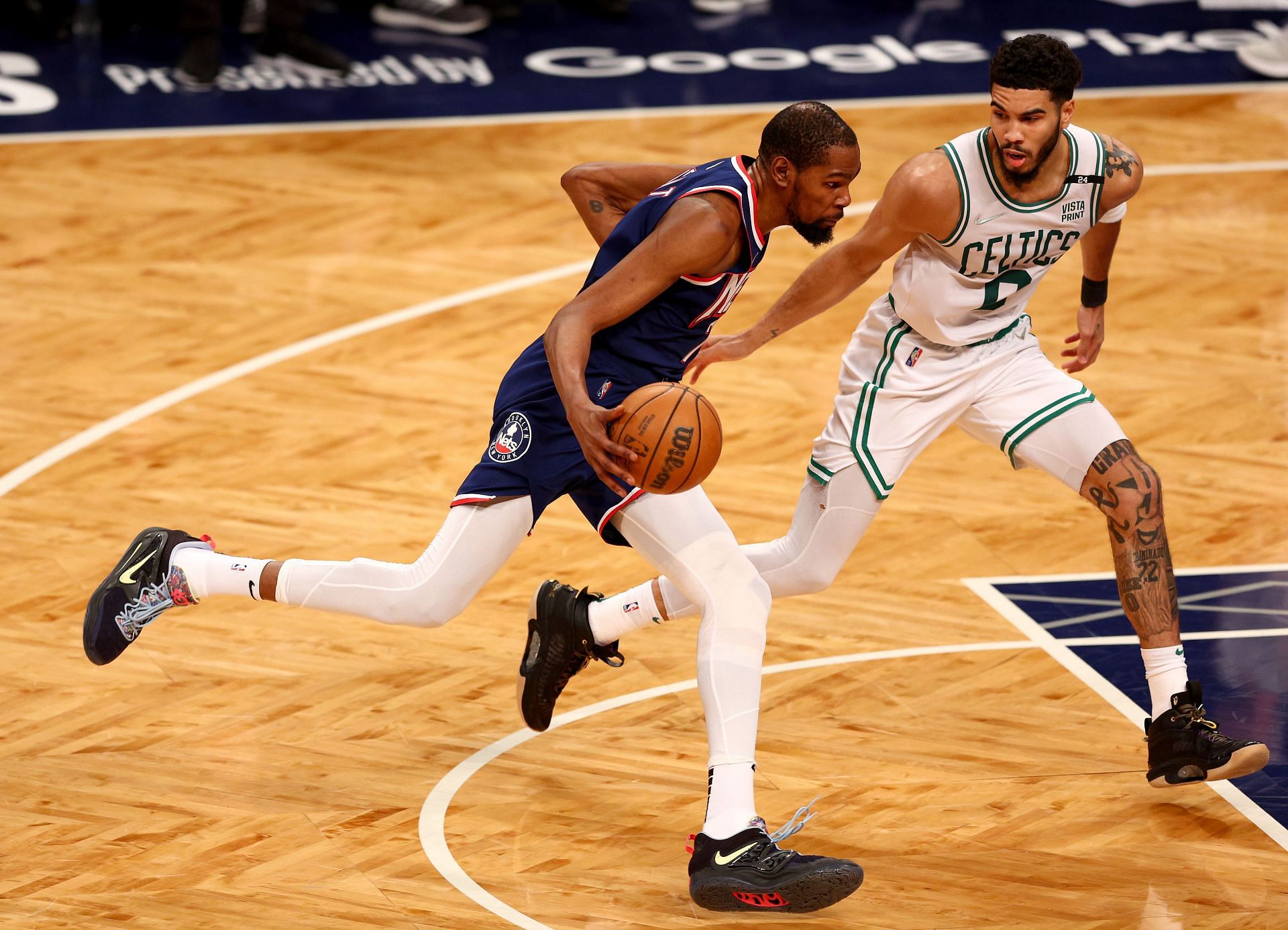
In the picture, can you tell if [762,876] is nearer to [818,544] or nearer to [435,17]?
[818,544]

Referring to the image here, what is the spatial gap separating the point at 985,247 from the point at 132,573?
2692mm

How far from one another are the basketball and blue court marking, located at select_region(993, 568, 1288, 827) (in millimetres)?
2066

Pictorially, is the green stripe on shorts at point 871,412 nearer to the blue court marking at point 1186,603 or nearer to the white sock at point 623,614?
the white sock at point 623,614

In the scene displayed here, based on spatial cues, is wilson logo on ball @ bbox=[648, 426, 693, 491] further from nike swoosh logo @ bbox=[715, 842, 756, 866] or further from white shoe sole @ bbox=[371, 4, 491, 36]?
white shoe sole @ bbox=[371, 4, 491, 36]

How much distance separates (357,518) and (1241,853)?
3.57 meters

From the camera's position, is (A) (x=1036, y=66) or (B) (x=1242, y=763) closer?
(A) (x=1036, y=66)

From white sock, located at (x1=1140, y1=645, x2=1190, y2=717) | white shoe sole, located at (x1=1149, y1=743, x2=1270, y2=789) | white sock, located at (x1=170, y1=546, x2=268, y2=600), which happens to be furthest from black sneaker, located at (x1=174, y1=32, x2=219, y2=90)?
white shoe sole, located at (x1=1149, y1=743, x2=1270, y2=789)

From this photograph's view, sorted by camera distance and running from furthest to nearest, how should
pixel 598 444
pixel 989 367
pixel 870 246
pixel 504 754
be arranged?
pixel 504 754 < pixel 989 367 < pixel 870 246 < pixel 598 444

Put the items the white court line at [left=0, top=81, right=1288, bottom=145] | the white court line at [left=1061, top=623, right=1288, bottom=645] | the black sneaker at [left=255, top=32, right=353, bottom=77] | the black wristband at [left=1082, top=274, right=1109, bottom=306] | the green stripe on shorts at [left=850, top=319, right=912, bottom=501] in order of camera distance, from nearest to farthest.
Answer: the green stripe on shorts at [left=850, top=319, right=912, bottom=501], the black wristband at [left=1082, top=274, right=1109, bottom=306], the white court line at [left=1061, top=623, right=1288, bottom=645], the white court line at [left=0, top=81, right=1288, bottom=145], the black sneaker at [left=255, top=32, right=353, bottom=77]

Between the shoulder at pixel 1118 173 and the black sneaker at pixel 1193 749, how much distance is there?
1.46 m

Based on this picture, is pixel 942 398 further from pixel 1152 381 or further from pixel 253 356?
pixel 253 356

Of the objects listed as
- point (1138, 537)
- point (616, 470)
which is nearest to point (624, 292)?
point (616, 470)

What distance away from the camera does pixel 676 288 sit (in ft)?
16.3

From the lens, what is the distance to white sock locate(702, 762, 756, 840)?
481cm
